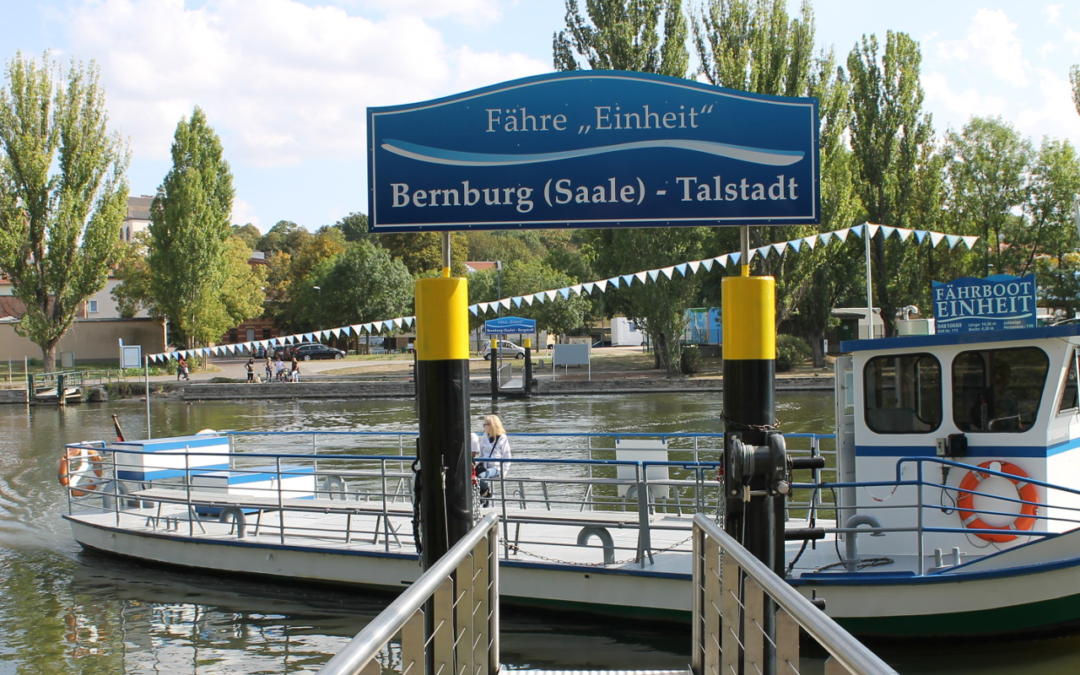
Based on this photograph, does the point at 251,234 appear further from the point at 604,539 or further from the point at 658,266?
the point at 604,539

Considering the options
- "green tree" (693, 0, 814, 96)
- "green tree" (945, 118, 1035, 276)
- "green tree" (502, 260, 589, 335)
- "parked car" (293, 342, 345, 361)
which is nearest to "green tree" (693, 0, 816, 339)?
"green tree" (693, 0, 814, 96)

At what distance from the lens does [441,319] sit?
6594mm

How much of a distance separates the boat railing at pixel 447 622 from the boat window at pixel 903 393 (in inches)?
209

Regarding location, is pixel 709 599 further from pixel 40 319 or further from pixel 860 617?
pixel 40 319

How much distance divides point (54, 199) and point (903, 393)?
49762mm

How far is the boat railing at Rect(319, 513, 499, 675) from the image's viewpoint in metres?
2.59

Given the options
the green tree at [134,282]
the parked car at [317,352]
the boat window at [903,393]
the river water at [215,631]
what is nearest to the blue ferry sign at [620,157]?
the boat window at [903,393]

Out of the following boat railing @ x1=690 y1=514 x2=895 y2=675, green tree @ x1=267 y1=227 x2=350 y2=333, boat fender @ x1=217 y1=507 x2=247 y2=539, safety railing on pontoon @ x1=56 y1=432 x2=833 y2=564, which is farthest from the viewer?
green tree @ x1=267 y1=227 x2=350 y2=333

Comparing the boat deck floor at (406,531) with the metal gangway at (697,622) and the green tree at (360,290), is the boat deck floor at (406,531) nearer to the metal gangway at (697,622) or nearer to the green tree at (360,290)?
the metal gangway at (697,622)

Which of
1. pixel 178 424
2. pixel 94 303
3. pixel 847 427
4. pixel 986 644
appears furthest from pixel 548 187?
pixel 94 303

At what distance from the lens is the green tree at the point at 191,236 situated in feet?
177

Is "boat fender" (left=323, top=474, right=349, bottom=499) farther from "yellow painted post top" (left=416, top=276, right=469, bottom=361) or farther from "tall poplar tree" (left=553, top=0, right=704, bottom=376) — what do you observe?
"tall poplar tree" (left=553, top=0, right=704, bottom=376)

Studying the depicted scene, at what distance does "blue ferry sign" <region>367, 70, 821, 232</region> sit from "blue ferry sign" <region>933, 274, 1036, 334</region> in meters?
3.23

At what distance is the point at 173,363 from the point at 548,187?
178 ft
